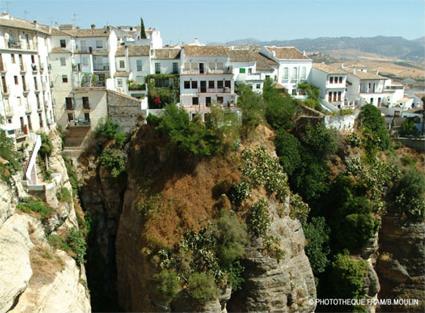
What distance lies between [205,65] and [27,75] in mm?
17778

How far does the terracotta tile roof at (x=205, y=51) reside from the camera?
42.4 metres

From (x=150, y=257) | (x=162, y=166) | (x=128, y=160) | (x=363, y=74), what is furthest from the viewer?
(x=363, y=74)

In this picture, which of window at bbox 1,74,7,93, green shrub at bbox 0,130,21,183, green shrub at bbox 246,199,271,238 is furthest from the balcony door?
green shrub at bbox 0,130,21,183

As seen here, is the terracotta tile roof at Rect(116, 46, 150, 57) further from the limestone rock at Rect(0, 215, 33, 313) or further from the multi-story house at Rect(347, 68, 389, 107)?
the multi-story house at Rect(347, 68, 389, 107)

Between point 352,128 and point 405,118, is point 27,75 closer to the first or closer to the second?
point 352,128

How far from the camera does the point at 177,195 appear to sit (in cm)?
3022

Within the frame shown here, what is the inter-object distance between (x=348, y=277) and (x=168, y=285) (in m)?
15.6

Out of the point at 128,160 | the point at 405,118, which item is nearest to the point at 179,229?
the point at 128,160

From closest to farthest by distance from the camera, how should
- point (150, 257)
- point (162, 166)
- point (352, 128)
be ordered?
point (150, 257)
point (162, 166)
point (352, 128)

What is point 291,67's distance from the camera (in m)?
46.8

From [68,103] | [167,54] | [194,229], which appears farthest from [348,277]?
A: [68,103]

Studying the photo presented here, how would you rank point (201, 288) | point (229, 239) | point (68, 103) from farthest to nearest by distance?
point (68, 103)
point (229, 239)
point (201, 288)

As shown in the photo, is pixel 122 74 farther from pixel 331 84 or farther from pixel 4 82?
pixel 331 84

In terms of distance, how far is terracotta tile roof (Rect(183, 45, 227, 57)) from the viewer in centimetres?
4241
